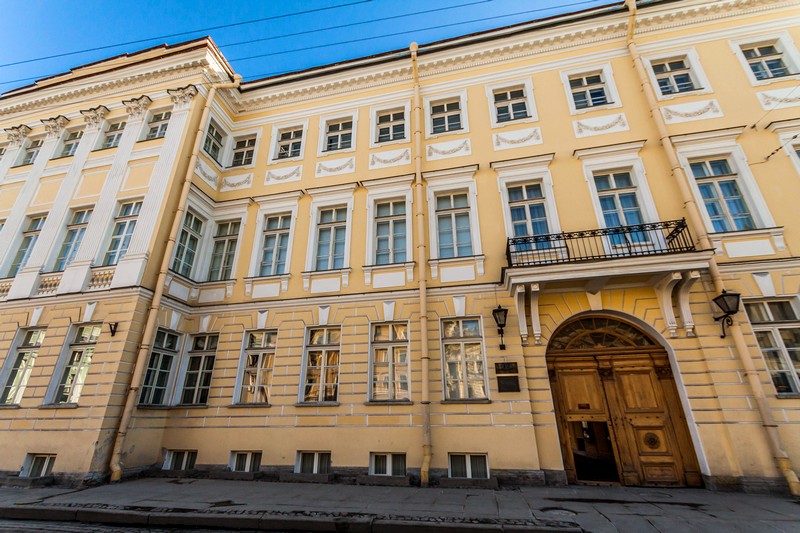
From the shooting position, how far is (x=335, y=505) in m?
6.11

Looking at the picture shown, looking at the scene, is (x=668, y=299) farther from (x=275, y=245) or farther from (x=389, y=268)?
(x=275, y=245)

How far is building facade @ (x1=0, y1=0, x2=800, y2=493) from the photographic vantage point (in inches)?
307

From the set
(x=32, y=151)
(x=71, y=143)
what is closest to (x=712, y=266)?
(x=71, y=143)

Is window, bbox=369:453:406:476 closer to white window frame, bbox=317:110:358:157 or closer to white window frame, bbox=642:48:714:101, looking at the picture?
white window frame, bbox=317:110:358:157

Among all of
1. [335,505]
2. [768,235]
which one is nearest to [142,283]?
[335,505]

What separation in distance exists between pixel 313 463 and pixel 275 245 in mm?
6278

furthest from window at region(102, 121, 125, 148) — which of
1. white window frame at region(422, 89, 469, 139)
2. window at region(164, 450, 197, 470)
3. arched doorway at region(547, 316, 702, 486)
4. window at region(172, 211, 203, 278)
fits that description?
arched doorway at region(547, 316, 702, 486)

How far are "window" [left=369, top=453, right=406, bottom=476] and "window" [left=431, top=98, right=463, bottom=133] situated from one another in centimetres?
928

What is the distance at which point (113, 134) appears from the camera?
1252 centimetres

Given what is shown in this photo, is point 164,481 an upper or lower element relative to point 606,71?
lower

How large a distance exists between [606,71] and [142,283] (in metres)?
14.4

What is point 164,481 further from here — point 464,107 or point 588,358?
point 464,107

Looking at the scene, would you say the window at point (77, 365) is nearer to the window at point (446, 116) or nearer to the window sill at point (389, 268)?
the window sill at point (389, 268)

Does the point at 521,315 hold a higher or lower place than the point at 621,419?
higher
